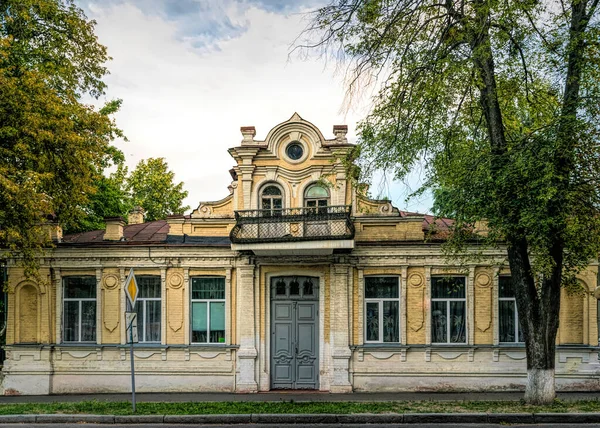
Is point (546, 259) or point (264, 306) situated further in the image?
point (264, 306)

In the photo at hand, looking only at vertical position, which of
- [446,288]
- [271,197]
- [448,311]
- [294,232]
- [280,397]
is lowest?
[280,397]

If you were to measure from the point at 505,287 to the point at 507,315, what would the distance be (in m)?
0.77

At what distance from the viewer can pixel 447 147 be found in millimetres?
14625

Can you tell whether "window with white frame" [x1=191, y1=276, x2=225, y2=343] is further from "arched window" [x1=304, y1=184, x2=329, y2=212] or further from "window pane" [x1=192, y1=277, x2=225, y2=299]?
"arched window" [x1=304, y1=184, x2=329, y2=212]

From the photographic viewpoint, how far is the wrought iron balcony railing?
1666 cm

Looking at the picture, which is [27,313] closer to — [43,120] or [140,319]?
[140,319]

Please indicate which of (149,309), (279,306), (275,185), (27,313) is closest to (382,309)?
(279,306)

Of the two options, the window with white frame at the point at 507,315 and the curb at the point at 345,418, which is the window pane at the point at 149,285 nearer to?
the curb at the point at 345,418

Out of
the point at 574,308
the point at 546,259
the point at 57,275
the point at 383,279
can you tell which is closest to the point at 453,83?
the point at 546,259

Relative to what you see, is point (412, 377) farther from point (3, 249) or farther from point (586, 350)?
point (3, 249)

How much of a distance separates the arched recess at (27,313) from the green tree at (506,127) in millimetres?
10416

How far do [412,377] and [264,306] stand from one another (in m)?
4.52

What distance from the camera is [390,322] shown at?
1777 centimetres

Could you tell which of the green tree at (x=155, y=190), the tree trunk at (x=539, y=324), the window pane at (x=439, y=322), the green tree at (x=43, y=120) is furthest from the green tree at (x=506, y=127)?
the green tree at (x=155, y=190)
